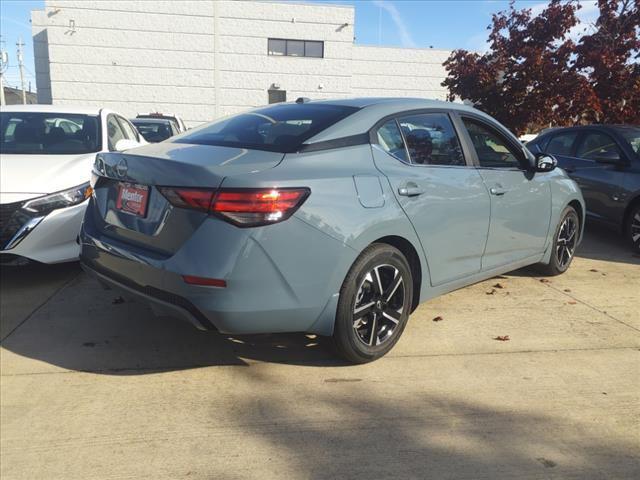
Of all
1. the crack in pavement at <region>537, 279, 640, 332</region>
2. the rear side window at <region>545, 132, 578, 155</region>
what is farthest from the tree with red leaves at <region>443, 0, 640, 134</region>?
the crack in pavement at <region>537, 279, 640, 332</region>

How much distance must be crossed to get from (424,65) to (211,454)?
121 feet

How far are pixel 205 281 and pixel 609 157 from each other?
603 cm

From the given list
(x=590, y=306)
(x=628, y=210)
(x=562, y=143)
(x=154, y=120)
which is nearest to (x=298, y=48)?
(x=154, y=120)

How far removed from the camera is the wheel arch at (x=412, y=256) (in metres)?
3.47

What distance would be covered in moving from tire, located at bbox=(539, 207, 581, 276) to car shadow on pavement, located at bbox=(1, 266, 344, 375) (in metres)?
2.82

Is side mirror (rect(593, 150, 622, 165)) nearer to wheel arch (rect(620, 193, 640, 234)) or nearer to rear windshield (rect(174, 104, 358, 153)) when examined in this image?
wheel arch (rect(620, 193, 640, 234))

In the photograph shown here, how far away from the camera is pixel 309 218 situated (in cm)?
291

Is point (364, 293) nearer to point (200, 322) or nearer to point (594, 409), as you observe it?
A: point (200, 322)

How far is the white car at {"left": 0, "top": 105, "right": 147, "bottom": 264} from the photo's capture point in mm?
4453

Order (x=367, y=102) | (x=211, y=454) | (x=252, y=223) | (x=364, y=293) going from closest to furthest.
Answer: (x=211, y=454), (x=252, y=223), (x=364, y=293), (x=367, y=102)

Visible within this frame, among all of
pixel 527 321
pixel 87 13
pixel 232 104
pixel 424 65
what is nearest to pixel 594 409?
pixel 527 321

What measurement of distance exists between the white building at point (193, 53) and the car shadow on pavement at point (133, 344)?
2821 centimetres

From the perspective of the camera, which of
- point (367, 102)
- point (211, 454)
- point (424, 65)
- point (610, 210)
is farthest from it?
point (424, 65)

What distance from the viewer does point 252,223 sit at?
2.76 metres
